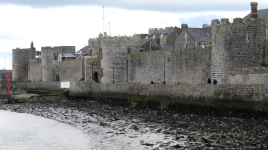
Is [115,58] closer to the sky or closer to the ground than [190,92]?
closer to the sky

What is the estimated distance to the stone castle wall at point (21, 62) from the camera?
1945 inches

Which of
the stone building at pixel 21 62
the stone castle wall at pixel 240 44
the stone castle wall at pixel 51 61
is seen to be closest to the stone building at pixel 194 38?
the stone castle wall at pixel 51 61

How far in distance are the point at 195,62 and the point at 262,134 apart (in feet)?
35.4

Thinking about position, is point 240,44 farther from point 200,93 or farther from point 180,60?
point 180,60

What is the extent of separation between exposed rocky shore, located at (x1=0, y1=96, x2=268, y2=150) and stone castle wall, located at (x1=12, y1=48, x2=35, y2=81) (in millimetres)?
32574

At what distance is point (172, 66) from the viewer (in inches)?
942

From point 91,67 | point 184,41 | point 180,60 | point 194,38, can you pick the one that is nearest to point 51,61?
point 91,67

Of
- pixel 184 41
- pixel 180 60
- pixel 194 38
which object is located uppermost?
pixel 194 38

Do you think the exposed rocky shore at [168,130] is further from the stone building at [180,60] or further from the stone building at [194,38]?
the stone building at [194,38]

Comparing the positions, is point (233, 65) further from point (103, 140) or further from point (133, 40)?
point (133, 40)

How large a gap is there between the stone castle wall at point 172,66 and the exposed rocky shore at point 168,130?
4500mm

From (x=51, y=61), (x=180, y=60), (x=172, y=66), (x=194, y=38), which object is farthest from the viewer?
(x=51, y=61)

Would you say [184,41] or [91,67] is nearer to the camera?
[91,67]

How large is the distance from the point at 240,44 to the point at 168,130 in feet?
23.0
